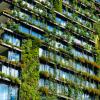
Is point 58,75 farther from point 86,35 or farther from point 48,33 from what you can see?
point 86,35

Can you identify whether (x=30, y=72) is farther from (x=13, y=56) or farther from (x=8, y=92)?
(x=8, y=92)

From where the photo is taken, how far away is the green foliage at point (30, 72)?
1779 inches

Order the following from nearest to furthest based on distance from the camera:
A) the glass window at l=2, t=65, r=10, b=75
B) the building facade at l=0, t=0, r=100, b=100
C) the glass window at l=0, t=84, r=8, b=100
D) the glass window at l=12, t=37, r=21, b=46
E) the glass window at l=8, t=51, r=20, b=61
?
the glass window at l=0, t=84, r=8, b=100, the glass window at l=2, t=65, r=10, b=75, the building facade at l=0, t=0, r=100, b=100, the glass window at l=8, t=51, r=20, b=61, the glass window at l=12, t=37, r=21, b=46

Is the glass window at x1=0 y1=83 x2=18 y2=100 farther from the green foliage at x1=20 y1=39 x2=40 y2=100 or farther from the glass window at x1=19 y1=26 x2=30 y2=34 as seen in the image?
the glass window at x1=19 y1=26 x2=30 y2=34

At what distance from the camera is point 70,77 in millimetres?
50938

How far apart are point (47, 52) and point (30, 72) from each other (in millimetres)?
4545

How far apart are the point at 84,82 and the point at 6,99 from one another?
11022 mm

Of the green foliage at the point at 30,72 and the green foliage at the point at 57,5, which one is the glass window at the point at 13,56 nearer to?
the green foliage at the point at 30,72

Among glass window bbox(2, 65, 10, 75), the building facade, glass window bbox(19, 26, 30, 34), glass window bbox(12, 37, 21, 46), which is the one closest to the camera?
glass window bbox(2, 65, 10, 75)

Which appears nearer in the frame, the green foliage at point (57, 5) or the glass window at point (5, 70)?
the glass window at point (5, 70)

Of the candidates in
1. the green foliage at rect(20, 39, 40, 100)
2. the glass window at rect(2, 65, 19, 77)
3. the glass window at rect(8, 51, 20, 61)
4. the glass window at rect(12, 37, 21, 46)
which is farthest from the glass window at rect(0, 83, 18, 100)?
the glass window at rect(12, 37, 21, 46)

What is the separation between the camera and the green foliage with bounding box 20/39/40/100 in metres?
45.2

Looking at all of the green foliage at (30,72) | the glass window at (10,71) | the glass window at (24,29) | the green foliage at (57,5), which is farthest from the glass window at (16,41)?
the green foliage at (57,5)

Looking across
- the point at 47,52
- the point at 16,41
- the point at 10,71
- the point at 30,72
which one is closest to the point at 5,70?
the point at 10,71
